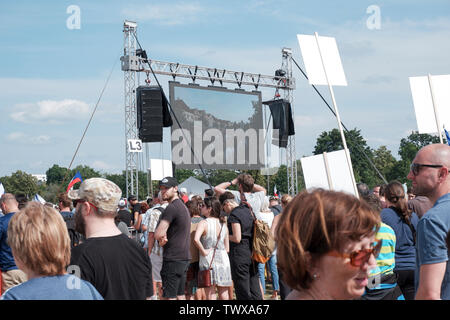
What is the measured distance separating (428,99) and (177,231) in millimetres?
3001

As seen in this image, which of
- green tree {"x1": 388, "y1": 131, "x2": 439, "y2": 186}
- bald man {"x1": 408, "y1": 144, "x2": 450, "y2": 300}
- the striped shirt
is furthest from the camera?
green tree {"x1": 388, "y1": 131, "x2": 439, "y2": 186}

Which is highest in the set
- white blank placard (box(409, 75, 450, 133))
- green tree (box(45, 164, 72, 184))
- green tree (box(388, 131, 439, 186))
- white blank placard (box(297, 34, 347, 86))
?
green tree (box(45, 164, 72, 184))

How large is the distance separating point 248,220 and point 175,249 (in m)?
0.98

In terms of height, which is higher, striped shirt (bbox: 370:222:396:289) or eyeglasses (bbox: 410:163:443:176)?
eyeglasses (bbox: 410:163:443:176)

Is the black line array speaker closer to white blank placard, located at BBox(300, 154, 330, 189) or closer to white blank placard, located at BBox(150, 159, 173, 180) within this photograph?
white blank placard, located at BBox(150, 159, 173, 180)

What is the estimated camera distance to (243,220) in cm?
656

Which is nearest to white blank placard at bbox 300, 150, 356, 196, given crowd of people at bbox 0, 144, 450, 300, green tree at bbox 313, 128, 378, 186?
crowd of people at bbox 0, 144, 450, 300

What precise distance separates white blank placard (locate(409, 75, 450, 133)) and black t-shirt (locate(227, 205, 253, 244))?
2396mm

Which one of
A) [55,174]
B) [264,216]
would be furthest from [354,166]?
[264,216]

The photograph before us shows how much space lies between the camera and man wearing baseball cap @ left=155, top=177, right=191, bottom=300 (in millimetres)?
6082

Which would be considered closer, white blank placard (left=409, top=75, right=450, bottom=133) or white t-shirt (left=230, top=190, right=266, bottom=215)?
white blank placard (left=409, top=75, right=450, bottom=133)

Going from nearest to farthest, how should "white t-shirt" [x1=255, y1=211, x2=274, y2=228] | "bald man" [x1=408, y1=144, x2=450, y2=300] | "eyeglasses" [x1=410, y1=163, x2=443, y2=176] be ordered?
"bald man" [x1=408, y1=144, x2=450, y2=300] < "eyeglasses" [x1=410, y1=163, x2=443, y2=176] < "white t-shirt" [x1=255, y1=211, x2=274, y2=228]

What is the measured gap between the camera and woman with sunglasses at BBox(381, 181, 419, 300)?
4402 millimetres
